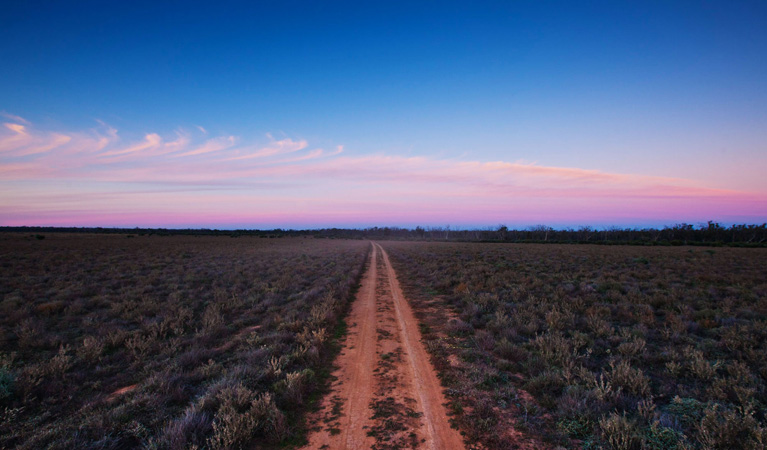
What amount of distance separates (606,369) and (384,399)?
4707mm

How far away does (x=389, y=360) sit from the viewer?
668 cm

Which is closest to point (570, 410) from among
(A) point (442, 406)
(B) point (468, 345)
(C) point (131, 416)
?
(A) point (442, 406)

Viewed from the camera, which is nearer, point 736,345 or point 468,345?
point 736,345

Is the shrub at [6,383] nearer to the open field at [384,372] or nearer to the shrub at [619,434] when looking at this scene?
the open field at [384,372]

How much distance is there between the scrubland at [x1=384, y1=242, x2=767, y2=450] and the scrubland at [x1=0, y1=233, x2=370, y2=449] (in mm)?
3027

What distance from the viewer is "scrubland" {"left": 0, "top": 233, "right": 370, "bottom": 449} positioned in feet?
13.4

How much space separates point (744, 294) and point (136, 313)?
2291 centimetres

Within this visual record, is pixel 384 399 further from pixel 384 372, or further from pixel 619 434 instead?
pixel 619 434

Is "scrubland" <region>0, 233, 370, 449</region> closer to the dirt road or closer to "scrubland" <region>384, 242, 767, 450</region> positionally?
the dirt road

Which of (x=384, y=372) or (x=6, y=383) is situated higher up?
(x=6, y=383)

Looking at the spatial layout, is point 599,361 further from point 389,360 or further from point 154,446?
point 154,446

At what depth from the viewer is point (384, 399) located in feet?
16.6

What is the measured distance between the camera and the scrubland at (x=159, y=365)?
407 centimetres

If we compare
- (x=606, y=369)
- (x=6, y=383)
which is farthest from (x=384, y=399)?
(x=6, y=383)
